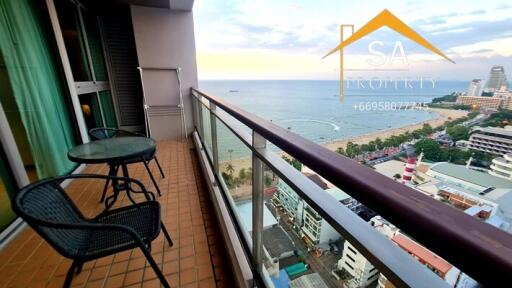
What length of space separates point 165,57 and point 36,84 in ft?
9.11

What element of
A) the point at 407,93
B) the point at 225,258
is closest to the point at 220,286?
the point at 225,258

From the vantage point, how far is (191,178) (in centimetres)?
312

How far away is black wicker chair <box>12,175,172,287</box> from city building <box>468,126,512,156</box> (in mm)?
3143

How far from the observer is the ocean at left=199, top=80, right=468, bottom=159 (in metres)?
3.83

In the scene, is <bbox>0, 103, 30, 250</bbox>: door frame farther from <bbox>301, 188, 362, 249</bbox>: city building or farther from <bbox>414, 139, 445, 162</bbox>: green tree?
<bbox>414, 139, 445, 162</bbox>: green tree

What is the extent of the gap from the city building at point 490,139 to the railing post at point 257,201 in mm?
2531

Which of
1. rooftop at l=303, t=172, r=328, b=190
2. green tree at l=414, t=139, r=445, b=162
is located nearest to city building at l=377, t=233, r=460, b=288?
rooftop at l=303, t=172, r=328, b=190

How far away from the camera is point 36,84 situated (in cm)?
229

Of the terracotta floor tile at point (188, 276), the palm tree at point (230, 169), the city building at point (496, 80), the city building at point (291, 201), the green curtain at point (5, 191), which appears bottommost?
the terracotta floor tile at point (188, 276)

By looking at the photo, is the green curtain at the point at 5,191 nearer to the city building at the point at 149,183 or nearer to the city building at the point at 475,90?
the city building at the point at 149,183

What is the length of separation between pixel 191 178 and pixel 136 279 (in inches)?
64.1

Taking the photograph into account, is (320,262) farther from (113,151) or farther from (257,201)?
(113,151)

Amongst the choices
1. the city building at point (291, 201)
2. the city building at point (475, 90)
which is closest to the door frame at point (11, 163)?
the city building at point (291, 201)

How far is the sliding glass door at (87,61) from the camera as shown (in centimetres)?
339
